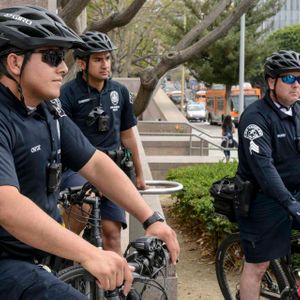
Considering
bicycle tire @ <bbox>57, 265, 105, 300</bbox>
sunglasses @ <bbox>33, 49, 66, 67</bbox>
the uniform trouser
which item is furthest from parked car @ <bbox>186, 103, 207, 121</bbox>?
the uniform trouser

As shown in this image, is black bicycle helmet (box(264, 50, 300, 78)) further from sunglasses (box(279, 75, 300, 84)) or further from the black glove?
the black glove

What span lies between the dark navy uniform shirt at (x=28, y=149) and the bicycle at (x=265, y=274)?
2.17m

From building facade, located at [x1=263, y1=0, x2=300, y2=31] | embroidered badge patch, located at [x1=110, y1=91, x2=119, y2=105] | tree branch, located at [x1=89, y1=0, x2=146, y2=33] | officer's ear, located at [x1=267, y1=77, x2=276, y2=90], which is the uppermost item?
tree branch, located at [x1=89, y1=0, x2=146, y2=33]

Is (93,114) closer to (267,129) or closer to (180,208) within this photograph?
(267,129)

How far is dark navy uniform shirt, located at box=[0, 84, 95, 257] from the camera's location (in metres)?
2.14

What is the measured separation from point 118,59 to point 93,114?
2599 cm

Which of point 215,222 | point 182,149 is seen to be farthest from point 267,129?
point 182,149

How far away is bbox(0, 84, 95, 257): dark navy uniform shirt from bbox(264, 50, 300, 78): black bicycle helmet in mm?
1992

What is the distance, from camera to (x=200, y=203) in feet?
22.2

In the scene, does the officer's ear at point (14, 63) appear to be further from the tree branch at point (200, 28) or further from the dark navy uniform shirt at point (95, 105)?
the tree branch at point (200, 28)

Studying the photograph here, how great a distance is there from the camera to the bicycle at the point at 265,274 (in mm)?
4145

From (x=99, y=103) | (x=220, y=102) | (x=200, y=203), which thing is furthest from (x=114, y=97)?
(x=220, y=102)

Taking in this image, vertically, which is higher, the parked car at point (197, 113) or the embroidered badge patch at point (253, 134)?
the embroidered badge patch at point (253, 134)

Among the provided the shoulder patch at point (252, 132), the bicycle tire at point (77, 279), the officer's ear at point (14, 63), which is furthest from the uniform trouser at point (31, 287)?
the shoulder patch at point (252, 132)
